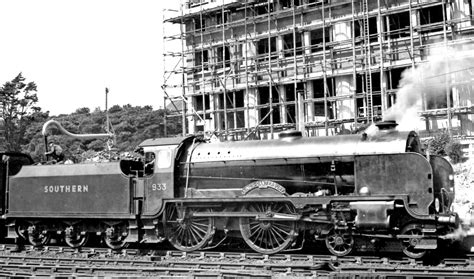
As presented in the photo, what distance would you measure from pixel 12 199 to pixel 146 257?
6.07 meters

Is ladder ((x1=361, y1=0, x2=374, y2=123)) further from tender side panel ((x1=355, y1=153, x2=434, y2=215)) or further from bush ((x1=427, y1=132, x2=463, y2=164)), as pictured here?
tender side panel ((x1=355, y1=153, x2=434, y2=215))

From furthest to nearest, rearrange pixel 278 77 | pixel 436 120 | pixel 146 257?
pixel 278 77
pixel 436 120
pixel 146 257

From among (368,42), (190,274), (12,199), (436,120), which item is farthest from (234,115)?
(190,274)

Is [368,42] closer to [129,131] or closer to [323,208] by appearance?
[323,208]

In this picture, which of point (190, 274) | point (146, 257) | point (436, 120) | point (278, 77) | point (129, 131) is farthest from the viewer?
point (129, 131)

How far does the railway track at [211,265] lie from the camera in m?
11.9

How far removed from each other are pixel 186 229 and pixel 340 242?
4341 mm

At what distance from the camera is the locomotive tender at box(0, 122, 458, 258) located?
13.0 meters

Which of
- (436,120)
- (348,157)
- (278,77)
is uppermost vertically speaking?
(278,77)

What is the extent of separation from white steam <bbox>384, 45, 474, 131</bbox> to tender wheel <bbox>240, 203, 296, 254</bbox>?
45.8 ft

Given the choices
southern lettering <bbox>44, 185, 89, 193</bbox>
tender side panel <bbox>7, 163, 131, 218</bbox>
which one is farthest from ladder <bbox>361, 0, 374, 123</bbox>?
southern lettering <bbox>44, 185, 89, 193</bbox>

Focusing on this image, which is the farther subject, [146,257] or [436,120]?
[436,120]

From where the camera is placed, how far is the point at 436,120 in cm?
2975

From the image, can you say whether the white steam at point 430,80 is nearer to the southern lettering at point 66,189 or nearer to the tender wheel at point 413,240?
the tender wheel at point 413,240
